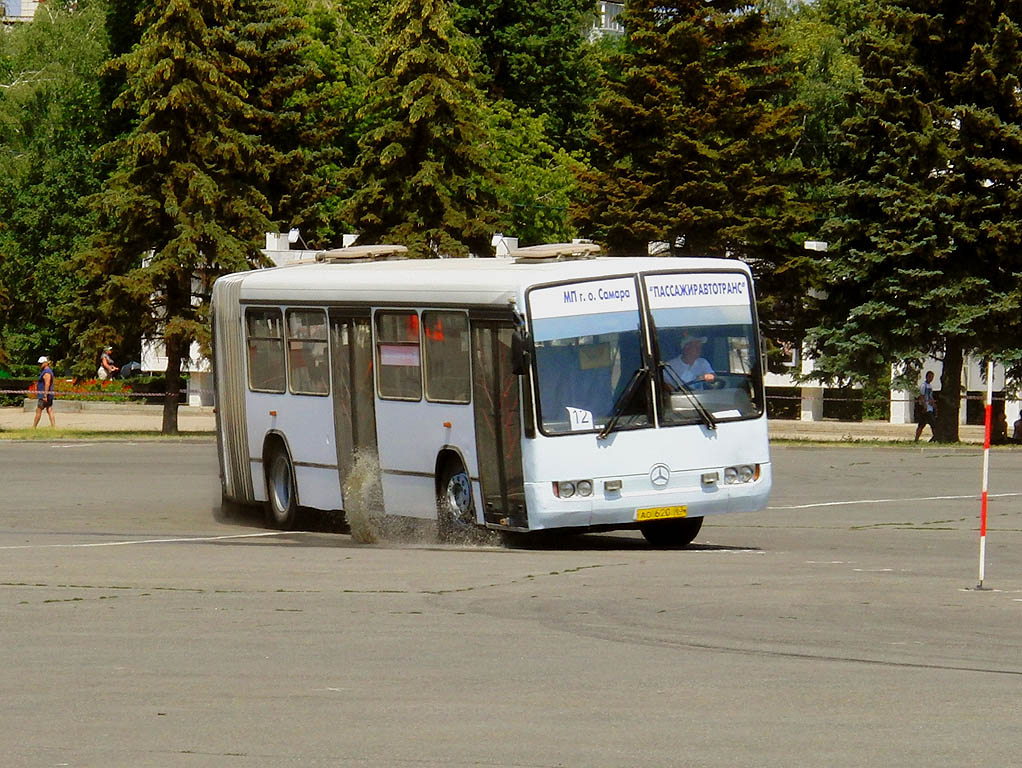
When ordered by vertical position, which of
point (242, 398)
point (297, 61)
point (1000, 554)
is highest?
point (297, 61)

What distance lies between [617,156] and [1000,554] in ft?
109

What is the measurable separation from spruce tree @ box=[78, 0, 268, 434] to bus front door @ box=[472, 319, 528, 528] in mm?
28870

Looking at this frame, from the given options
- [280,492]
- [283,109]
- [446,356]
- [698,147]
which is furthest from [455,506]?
[283,109]

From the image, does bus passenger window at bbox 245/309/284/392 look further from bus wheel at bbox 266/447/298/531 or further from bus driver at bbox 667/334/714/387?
bus driver at bbox 667/334/714/387

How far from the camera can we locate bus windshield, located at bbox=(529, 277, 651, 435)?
1905 centimetres

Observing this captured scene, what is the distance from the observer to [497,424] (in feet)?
63.9

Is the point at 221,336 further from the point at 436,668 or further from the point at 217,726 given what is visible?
the point at 217,726

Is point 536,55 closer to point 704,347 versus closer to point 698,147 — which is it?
point 698,147

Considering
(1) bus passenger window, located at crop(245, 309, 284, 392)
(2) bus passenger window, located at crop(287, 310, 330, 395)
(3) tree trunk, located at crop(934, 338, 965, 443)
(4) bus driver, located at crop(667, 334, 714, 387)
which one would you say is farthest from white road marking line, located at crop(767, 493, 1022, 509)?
(3) tree trunk, located at crop(934, 338, 965, 443)

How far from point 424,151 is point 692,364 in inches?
1336

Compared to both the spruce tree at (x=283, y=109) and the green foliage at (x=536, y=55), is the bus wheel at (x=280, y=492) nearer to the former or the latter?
the spruce tree at (x=283, y=109)

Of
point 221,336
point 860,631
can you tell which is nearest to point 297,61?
point 221,336

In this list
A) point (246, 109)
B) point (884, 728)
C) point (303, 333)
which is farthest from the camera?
point (246, 109)

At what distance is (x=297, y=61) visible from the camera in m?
60.0
